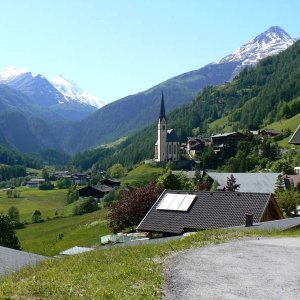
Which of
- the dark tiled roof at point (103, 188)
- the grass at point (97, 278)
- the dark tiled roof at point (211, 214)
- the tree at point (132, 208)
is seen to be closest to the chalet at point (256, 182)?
the tree at point (132, 208)

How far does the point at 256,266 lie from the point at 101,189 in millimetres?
140754

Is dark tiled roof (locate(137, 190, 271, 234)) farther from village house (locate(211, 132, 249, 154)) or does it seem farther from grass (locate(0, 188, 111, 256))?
village house (locate(211, 132, 249, 154))

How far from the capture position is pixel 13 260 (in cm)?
→ 2167

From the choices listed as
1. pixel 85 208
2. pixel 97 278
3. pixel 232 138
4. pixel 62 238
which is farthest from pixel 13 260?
pixel 232 138

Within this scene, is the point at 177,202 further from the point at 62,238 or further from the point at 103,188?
the point at 103,188

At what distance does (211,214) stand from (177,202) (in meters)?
3.15

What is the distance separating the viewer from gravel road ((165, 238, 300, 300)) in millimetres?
13406

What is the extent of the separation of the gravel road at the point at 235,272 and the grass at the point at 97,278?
61 centimetres

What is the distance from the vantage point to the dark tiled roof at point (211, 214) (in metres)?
39.5

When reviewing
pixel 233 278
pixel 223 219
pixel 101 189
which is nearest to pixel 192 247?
pixel 233 278

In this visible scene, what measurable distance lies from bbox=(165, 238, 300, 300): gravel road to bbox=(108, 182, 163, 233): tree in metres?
33.2

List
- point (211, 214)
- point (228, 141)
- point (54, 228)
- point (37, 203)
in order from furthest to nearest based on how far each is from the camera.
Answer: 1. point (228, 141)
2. point (37, 203)
3. point (54, 228)
4. point (211, 214)

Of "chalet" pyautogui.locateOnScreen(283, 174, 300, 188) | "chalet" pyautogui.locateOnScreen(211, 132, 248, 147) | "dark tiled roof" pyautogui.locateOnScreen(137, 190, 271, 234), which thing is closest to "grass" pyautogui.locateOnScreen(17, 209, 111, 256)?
"dark tiled roof" pyautogui.locateOnScreen(137, 190, 271, 234)

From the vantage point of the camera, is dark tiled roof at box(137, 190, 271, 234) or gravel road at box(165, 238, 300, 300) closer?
gravel road at box(165, 238, 300, 300)
